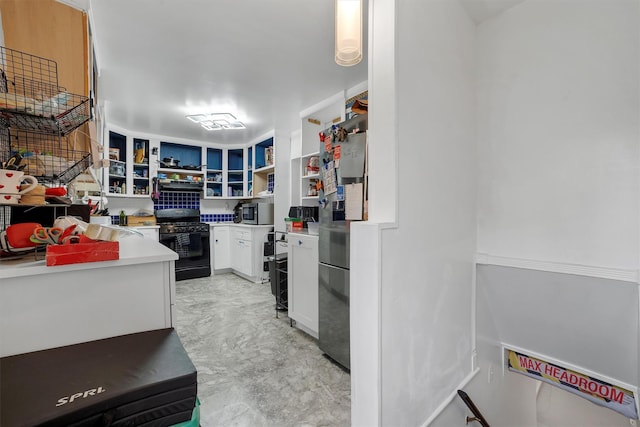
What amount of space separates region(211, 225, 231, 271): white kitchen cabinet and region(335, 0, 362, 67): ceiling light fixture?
14.3ft

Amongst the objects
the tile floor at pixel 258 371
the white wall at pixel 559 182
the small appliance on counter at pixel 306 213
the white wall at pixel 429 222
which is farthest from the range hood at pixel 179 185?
the white wall at pixel 559 182

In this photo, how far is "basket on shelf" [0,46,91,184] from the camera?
114 cm

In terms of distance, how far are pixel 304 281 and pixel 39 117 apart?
6.82 feet

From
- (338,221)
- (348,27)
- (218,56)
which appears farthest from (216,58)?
(338,221)

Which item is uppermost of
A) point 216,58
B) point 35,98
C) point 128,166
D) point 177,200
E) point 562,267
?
point 216,58

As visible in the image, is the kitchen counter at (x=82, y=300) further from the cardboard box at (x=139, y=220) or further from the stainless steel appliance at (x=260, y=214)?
the cardboard box at (x=139, y=220)

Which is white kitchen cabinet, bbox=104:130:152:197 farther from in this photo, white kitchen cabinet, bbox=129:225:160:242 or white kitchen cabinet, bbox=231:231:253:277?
white kitchen cabinet, bbox=231:231:253:277

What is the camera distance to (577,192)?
1.61 meters

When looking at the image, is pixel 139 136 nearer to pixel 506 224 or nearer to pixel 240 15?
pixel 240 15

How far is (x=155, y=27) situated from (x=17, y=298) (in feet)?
6.45

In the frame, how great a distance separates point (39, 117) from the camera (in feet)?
3.84

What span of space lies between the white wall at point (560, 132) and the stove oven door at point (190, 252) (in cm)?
420

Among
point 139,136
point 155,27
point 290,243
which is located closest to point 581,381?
point 290,243

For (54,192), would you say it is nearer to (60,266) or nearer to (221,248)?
(60,266)
